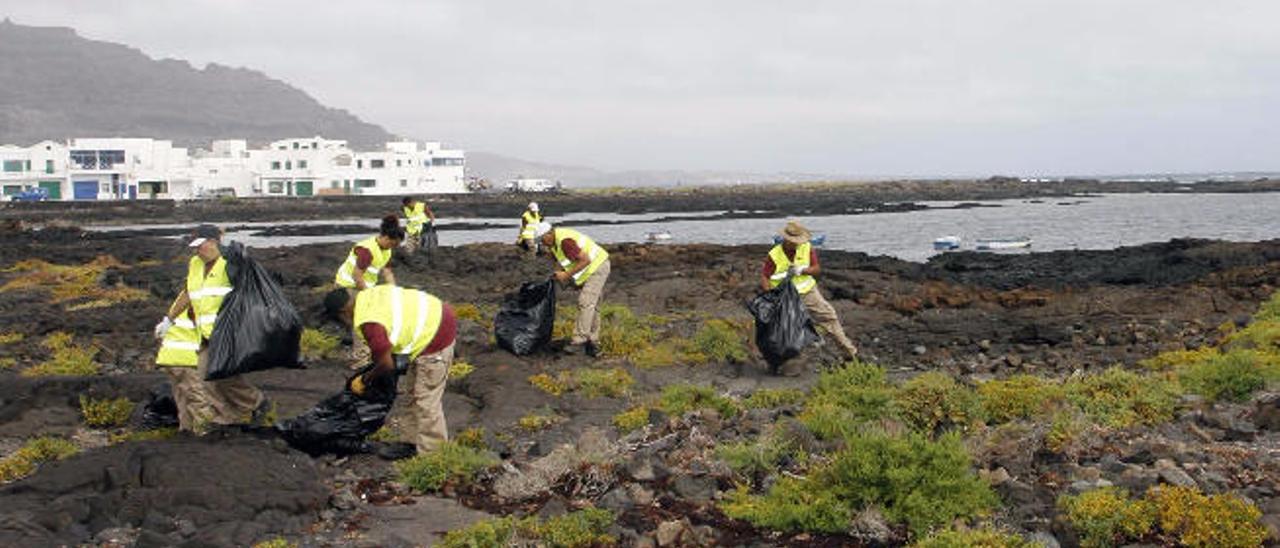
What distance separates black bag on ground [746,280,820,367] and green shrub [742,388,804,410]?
1.38 metres

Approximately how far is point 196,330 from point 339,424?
4.35 ft

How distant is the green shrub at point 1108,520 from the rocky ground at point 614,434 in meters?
0.12

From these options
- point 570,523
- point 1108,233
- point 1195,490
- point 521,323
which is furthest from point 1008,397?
point 1108,233

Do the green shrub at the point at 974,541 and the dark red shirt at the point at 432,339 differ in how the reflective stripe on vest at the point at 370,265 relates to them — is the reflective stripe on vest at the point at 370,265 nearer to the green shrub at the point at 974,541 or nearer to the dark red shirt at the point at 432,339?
the dark red shirt at the point at 432,339

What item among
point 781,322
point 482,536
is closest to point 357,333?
point 482,536

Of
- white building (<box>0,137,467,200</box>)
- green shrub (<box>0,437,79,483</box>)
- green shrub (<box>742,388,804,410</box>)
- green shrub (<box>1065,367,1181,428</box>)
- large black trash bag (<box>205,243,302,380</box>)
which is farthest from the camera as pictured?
white building (<box>0,137,467,200</box>)

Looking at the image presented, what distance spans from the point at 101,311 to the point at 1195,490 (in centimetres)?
1701

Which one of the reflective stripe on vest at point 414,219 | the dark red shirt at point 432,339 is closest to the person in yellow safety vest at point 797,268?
the dark red shirt at point 432,339

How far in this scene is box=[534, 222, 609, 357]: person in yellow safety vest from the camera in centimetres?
1262

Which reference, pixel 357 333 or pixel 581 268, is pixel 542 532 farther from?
pixel 581 268

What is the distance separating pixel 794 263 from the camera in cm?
1242

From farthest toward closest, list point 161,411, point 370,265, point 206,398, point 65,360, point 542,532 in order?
point 65,360 → point 370,265 → point 161,411 → point 206,398 → point 542,532

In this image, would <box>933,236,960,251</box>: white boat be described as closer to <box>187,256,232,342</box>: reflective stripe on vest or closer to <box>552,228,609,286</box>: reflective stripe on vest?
<box>552,228,609,286</box>: reflective stripe on vest

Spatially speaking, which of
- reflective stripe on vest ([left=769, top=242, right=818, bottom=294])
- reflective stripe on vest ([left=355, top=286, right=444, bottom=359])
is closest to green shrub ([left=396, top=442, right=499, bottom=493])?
reflective stripe on vest ([left=355, top=286, right=444, bottom=359])
